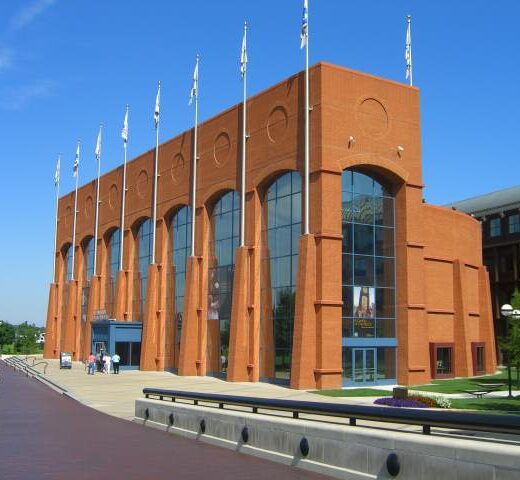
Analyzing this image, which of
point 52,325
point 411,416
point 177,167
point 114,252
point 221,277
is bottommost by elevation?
point 411,416

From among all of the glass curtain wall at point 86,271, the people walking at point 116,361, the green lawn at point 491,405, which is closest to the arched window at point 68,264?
the glass curtain wall at point 86,271

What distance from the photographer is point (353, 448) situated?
10719mm

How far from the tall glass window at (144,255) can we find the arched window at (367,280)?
23.2 meters

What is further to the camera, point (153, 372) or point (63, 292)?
point (63, 292)

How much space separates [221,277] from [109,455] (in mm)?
32139

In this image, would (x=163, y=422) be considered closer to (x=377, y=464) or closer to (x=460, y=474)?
(x=377, y=464)

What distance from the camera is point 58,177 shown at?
7469cm

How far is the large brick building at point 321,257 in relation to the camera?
35.7 m

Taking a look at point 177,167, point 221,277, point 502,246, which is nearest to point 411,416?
point 221,277

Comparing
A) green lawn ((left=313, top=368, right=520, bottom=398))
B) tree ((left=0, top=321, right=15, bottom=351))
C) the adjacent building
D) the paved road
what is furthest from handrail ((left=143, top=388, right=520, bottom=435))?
tree ((left=0, top=321, right=15, bottom=351))

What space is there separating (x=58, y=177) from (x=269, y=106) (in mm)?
41381

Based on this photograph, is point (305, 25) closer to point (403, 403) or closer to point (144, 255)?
point (403, 403)

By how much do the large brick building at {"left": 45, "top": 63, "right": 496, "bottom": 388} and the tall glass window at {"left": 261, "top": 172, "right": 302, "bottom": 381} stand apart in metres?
0.09

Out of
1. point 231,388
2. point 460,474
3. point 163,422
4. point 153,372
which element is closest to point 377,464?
point 460,474
